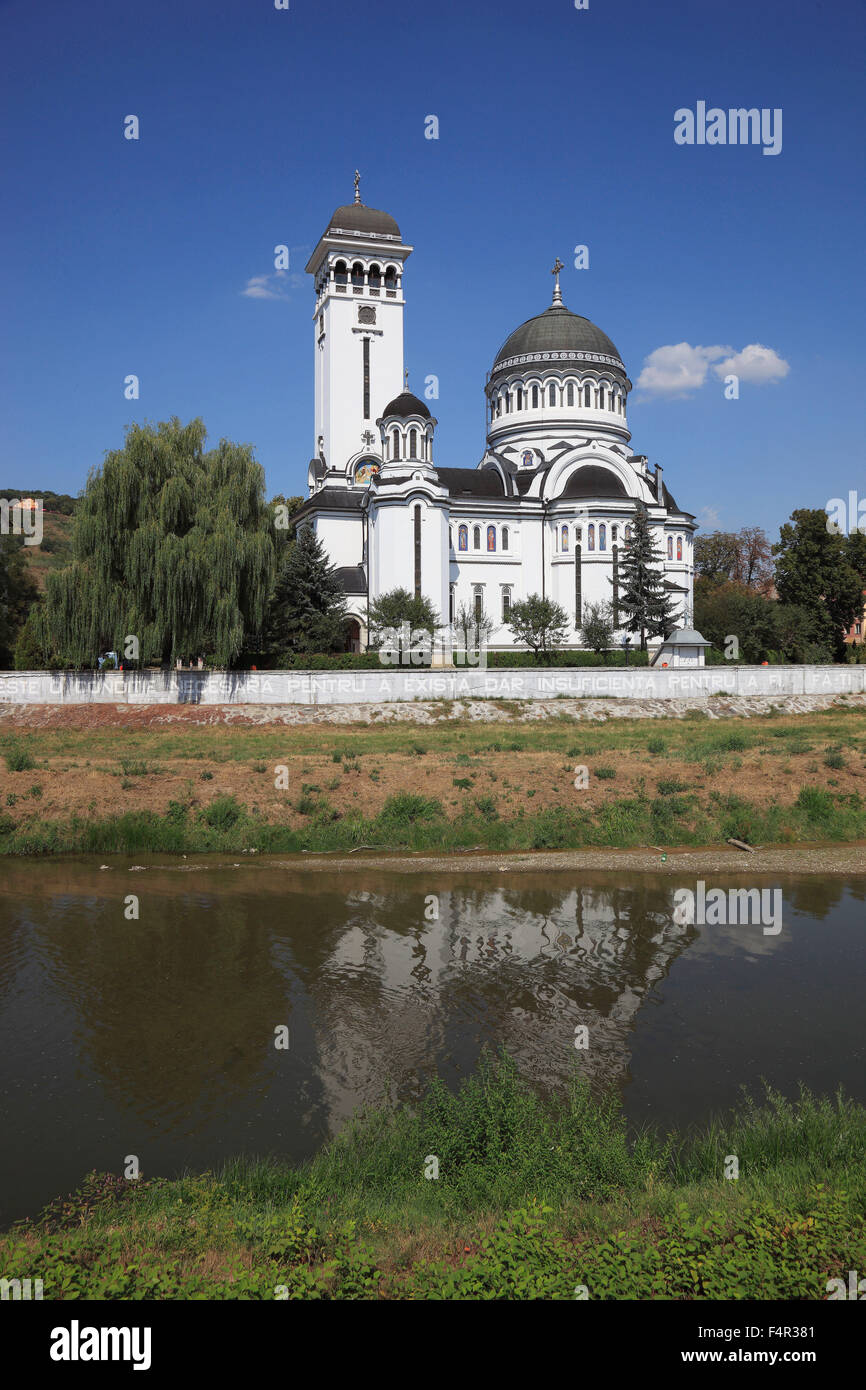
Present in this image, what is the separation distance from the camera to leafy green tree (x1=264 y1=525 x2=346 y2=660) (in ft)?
128

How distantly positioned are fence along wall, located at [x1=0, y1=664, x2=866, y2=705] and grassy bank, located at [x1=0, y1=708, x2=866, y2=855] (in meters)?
6.76

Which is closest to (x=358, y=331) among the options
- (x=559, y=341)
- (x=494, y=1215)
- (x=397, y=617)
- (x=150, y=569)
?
(x=559, y=341)

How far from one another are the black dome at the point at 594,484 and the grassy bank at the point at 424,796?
28889 mm

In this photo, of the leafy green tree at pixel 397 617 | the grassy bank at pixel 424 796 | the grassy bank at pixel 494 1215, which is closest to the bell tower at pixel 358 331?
the leafy green tree at pixel 397 617

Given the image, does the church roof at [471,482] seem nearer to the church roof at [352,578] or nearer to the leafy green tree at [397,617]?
the church roof at [352,578]

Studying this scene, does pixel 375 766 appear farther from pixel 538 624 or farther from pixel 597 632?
pixel 597 632

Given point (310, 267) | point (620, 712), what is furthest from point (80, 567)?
point (310, 267)

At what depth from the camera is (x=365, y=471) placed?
5416cm

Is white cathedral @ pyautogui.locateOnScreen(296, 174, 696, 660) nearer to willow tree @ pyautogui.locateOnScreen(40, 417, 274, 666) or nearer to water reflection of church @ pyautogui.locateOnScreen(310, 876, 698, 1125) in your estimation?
willow tree @ pyautogui.locateOnScreen(40, 417, 274, 666)

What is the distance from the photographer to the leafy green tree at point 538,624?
1752 inches

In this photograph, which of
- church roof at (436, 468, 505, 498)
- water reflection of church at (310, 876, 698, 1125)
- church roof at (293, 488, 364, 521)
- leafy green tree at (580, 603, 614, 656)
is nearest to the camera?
water reflection of church at (310, 876, 698, 1125)

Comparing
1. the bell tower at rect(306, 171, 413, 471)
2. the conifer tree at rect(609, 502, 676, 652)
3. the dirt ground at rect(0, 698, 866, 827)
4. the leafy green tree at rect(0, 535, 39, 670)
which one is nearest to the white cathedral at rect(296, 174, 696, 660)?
the bell tower at rect(306, 171, 413, 471)

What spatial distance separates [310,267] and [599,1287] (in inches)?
2464
